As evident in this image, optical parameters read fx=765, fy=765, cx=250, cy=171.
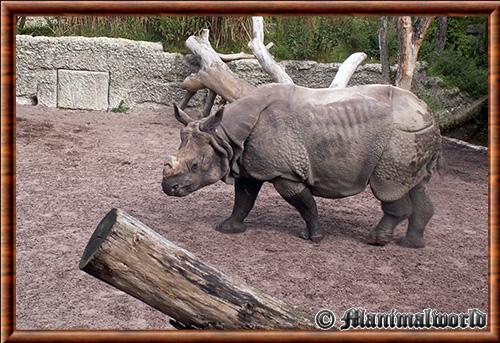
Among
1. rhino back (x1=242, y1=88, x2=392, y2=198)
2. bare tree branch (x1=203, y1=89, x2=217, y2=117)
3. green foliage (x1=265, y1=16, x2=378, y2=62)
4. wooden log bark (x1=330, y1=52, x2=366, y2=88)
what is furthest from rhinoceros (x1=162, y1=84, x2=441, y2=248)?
bare tree branch (x1=203, y1=89, x2=217, y2=117)

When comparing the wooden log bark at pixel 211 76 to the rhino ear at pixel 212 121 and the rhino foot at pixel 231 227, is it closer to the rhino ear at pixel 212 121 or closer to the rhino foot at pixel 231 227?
the rhino foot at pixel 231 227

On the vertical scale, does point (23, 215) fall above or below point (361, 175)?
below

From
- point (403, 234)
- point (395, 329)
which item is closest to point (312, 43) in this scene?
point (403, 234)

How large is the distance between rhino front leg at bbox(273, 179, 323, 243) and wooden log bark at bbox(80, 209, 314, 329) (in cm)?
243

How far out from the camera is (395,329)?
3.32 metres

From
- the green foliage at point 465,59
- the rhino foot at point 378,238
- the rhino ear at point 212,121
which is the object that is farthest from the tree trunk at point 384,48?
the rhino ear at point 212,121

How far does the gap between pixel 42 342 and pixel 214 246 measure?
285 cm

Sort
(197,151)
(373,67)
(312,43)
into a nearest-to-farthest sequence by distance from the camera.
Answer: (197,151), (312,43), (373,67)

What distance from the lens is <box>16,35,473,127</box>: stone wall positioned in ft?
32.0

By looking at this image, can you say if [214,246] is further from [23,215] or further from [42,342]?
[42,342]

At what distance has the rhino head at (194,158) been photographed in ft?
18.5

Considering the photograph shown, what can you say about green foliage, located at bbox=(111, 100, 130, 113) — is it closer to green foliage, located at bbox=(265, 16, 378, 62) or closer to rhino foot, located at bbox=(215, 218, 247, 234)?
green foliage, located at bbox=(265, 16, 378, 62)

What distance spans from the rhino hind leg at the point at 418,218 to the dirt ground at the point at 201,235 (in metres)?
0.12

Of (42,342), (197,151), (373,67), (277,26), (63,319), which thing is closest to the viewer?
(42,342)
